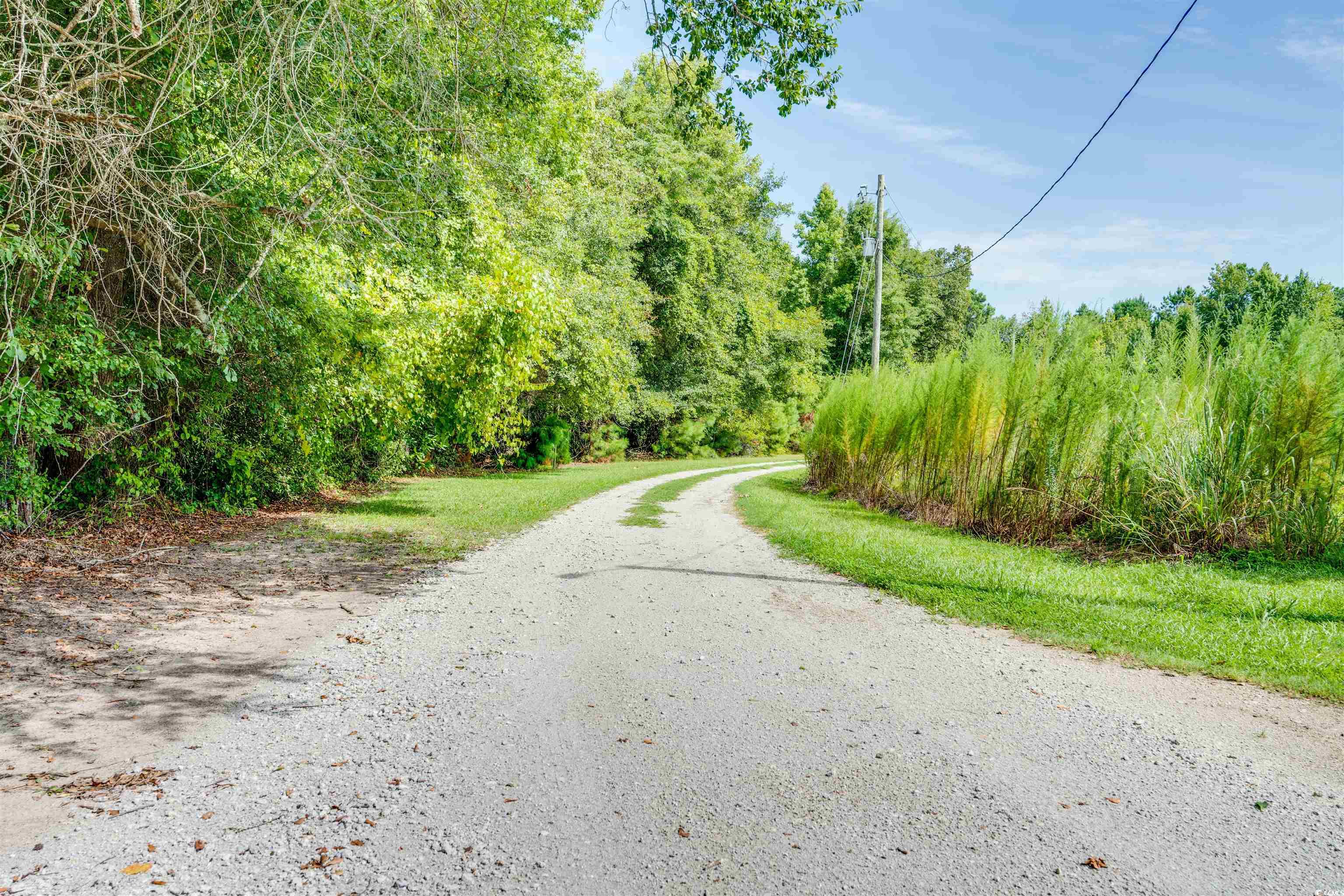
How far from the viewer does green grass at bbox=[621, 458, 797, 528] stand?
1337 centimetres

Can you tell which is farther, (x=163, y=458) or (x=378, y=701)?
(x=163, y=458)

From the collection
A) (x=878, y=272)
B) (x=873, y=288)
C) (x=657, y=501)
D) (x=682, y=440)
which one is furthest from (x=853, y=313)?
(x=657, y=501)

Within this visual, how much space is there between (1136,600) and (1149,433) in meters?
3.68

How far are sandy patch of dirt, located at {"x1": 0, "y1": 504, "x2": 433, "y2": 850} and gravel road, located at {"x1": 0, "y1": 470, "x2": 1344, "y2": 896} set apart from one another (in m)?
0.27

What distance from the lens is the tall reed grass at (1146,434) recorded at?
340 inches

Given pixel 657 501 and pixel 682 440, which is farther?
pixel 682 440

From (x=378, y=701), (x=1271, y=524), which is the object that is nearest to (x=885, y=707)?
(x=378, y=701)

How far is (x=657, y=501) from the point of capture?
56.0 feet

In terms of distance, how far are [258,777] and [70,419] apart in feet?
23.0

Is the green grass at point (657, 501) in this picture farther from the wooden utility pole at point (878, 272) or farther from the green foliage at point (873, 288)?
the green foliage at point (873, 288)

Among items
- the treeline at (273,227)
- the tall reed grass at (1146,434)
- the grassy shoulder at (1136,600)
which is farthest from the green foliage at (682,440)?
the grassy shoulder at (1136,600)

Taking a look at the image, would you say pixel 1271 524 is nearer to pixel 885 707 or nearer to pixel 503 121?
pixel 885 707

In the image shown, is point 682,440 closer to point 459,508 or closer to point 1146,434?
point 459,508

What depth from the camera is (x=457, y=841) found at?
2.89 m
